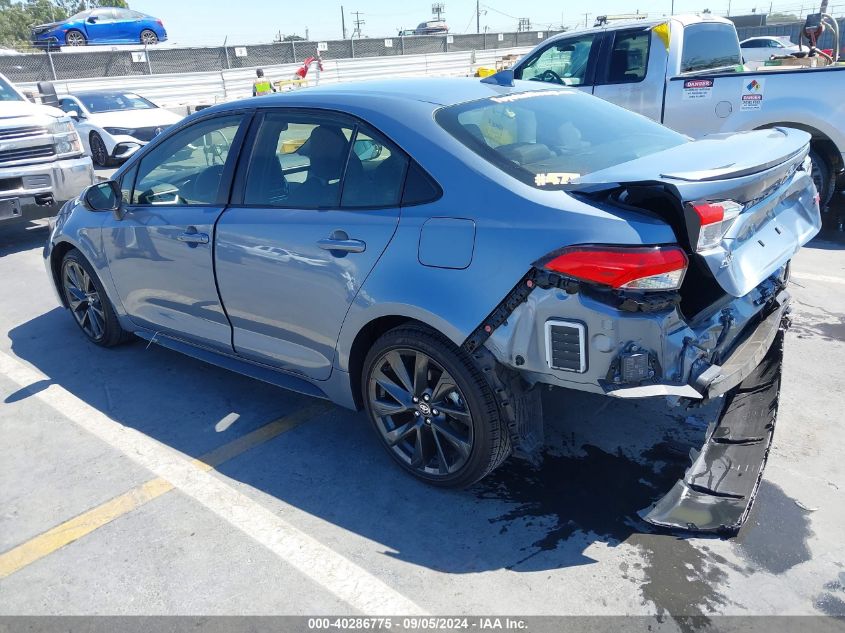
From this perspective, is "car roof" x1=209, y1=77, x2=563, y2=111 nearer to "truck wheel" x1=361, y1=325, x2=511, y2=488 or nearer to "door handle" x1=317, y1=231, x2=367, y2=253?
"door handle" x1=317, y1=231, x2=367, y2=253

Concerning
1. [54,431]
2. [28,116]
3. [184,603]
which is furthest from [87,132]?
[184,603]

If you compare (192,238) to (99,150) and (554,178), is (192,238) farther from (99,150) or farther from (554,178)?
(99,150)

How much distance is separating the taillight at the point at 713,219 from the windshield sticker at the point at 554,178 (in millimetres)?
523

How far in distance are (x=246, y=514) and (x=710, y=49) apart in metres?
7.25

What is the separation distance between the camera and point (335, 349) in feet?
10.8

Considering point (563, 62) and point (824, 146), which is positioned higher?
point (563, 62)

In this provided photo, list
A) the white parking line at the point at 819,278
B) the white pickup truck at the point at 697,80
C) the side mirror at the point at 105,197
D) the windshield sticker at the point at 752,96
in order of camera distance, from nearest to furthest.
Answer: the side mirror at the point at 105,197
the white parking line at the point at 819,278
the white pickup truck at the point at 697,80
the windshield sticker at the point at 752,96

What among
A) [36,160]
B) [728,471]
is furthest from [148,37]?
[728,471]

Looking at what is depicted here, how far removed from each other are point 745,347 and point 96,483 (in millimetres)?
3079

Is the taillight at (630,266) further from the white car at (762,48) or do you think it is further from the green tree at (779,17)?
the green tree at (779,17)

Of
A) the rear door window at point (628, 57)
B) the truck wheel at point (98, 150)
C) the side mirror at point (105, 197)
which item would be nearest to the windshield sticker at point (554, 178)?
the side mirror at point (105, 197)

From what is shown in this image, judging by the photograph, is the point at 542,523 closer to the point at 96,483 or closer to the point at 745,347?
the point at 745,347

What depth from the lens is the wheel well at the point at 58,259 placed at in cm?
494

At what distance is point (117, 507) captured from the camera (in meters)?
3.16
